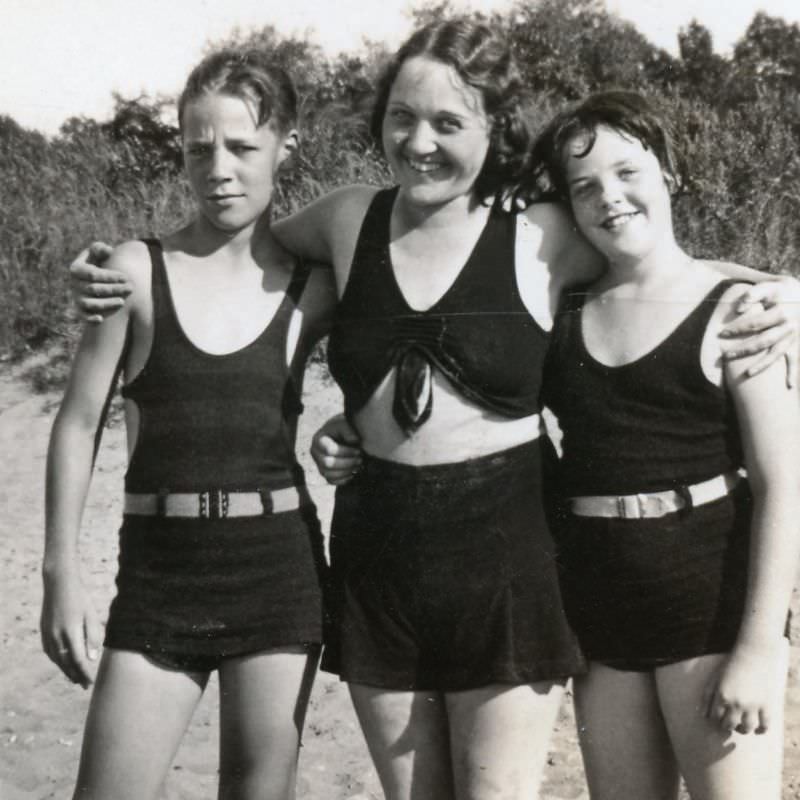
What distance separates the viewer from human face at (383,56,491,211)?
1.96 meters

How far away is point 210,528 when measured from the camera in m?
2.02

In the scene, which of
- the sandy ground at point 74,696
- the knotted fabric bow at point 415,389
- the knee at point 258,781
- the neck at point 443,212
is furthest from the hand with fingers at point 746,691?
the sandy ground at point 74,696

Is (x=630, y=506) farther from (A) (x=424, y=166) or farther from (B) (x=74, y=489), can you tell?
(B) (x=74, y=489)

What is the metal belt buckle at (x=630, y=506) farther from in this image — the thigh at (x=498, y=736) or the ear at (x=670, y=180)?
the ear at (x=670, y=180)

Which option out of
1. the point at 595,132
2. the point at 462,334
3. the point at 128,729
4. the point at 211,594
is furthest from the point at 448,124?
the point at 128,729

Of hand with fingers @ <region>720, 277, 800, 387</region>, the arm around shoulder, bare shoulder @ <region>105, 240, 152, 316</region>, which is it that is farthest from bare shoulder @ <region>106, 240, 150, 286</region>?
hand with fingers @ <region>720, 277, 800, 387</region>

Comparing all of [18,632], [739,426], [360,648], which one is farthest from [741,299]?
[18,632]

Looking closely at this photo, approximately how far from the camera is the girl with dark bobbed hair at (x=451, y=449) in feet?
6.32

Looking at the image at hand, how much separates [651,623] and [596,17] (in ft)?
7.12

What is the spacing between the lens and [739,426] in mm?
1874

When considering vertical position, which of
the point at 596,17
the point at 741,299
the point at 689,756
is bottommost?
the point at 689,756

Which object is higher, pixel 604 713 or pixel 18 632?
pixel 604 713

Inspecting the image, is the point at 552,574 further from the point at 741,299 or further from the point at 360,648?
the point at 741,299

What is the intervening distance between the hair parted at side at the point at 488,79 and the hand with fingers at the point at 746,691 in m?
0.94
